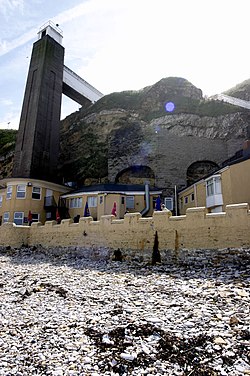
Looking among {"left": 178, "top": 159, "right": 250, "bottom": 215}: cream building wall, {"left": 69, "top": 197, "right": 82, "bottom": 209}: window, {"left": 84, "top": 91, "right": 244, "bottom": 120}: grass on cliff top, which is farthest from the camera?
{"left": 84, "top": 91, "right": 244, "bottom": 120}: grass on cliff top

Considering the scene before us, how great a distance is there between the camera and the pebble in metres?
5.80

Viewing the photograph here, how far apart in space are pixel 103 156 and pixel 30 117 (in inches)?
534

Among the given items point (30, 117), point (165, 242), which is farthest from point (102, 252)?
point (30, 117)

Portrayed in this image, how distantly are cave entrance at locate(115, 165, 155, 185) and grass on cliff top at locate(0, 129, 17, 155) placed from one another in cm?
2580

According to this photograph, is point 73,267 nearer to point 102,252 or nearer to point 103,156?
point 102,252

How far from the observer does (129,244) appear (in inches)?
661

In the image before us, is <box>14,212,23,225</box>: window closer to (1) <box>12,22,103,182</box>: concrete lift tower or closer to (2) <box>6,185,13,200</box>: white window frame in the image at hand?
(2) <box>6,185,13,200</box>: white window frame

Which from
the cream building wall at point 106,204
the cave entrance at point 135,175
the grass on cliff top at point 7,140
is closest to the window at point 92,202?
the cream building wall at point 106,204

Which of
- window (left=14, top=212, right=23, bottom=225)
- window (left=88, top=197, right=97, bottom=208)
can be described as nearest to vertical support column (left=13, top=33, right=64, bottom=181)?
window (left=14, top=212, right=23, bottom=225)

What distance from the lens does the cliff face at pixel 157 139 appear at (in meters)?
42.3

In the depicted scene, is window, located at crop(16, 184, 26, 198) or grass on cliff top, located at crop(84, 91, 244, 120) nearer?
window, located at crop(16, 184, 26, 198)

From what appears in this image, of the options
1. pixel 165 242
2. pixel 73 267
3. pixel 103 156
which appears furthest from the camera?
pixel 103 156

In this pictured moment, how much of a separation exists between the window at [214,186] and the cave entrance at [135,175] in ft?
54.5

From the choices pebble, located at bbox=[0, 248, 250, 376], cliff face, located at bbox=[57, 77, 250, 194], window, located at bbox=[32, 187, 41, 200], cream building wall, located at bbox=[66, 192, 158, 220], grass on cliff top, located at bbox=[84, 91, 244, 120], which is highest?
grass on cliff top, located at bbox=[84, 91, 244, 120]
